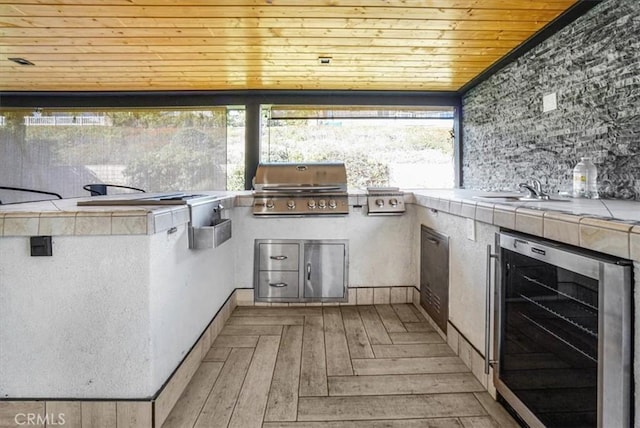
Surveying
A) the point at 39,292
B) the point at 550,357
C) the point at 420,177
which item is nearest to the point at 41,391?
the point at 39,292

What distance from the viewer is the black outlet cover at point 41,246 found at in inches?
53.0

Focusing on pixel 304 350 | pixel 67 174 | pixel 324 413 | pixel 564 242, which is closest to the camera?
pixel 564 242

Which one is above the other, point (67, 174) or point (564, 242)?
point (67, 174)

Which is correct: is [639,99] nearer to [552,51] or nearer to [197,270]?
[552,51]

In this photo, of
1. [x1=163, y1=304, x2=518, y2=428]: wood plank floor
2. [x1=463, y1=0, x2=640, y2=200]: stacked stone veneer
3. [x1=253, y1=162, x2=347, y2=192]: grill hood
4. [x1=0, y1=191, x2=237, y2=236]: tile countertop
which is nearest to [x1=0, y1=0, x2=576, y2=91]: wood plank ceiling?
[x1=463, y1=0, x2=640, y2=200]: stacked stone veneer

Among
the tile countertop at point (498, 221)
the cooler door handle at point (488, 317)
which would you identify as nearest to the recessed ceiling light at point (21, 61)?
the tile countertop at point (498, 221)

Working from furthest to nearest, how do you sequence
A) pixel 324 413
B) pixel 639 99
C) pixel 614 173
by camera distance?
1. pixel 614 173
2. pixel 639 99
3. pixel 324 413

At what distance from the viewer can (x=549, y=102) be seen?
2.45 m

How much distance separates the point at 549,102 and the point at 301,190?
1952 mm

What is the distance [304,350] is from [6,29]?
306 centimetres

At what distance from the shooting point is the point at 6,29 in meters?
2.47

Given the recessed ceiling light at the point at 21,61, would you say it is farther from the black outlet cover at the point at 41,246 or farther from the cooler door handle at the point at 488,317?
the cooler door handle at the point at 488,317

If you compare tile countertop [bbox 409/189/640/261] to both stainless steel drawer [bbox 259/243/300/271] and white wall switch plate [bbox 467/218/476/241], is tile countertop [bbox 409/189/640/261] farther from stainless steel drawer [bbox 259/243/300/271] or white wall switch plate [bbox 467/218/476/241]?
stainless steel drawer [bbox 259/243/300/271]

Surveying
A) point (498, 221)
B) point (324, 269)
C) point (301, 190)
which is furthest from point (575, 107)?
point (324, 269)
